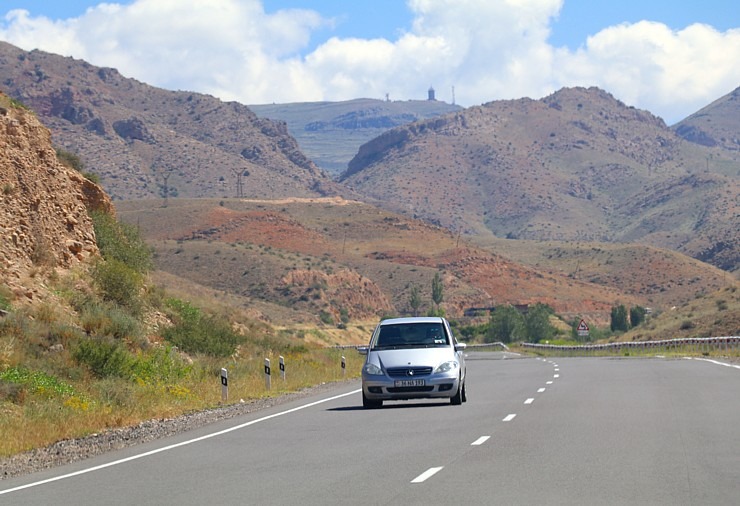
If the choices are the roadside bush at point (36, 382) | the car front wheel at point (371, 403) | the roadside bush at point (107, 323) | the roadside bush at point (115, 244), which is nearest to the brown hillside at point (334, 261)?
the roadside bush at point (115, 244)

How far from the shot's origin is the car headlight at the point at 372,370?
73.9ft

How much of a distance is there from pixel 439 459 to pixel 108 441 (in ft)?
20.2

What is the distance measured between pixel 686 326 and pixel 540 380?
5412cm

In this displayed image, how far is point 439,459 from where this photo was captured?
13.9 metres

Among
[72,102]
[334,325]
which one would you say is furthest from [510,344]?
[72,102]

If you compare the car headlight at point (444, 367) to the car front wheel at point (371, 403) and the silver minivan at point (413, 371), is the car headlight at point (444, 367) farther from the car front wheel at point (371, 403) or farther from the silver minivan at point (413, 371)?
the car front wheel at point (371, 403)

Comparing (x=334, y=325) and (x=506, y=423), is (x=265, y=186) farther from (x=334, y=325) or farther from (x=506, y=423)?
(x=506, y=423)

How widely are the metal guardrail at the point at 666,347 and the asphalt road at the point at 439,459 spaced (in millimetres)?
33387

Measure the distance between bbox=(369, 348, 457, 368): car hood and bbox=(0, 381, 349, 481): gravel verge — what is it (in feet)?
9.66

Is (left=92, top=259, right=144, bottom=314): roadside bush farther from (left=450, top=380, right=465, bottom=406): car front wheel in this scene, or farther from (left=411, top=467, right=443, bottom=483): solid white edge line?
(left=411, top=467, right=443, bottom=483): solid white edge line

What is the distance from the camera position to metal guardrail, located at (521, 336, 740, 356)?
2186 inches

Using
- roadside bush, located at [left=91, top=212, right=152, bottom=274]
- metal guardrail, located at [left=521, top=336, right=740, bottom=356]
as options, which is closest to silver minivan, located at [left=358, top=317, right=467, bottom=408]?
roadside bush, located at [left=91, top=212, right=152, bottom=274]

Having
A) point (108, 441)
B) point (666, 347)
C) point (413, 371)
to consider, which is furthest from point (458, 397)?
point (666, 347)

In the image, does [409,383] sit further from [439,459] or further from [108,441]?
[439,459]
